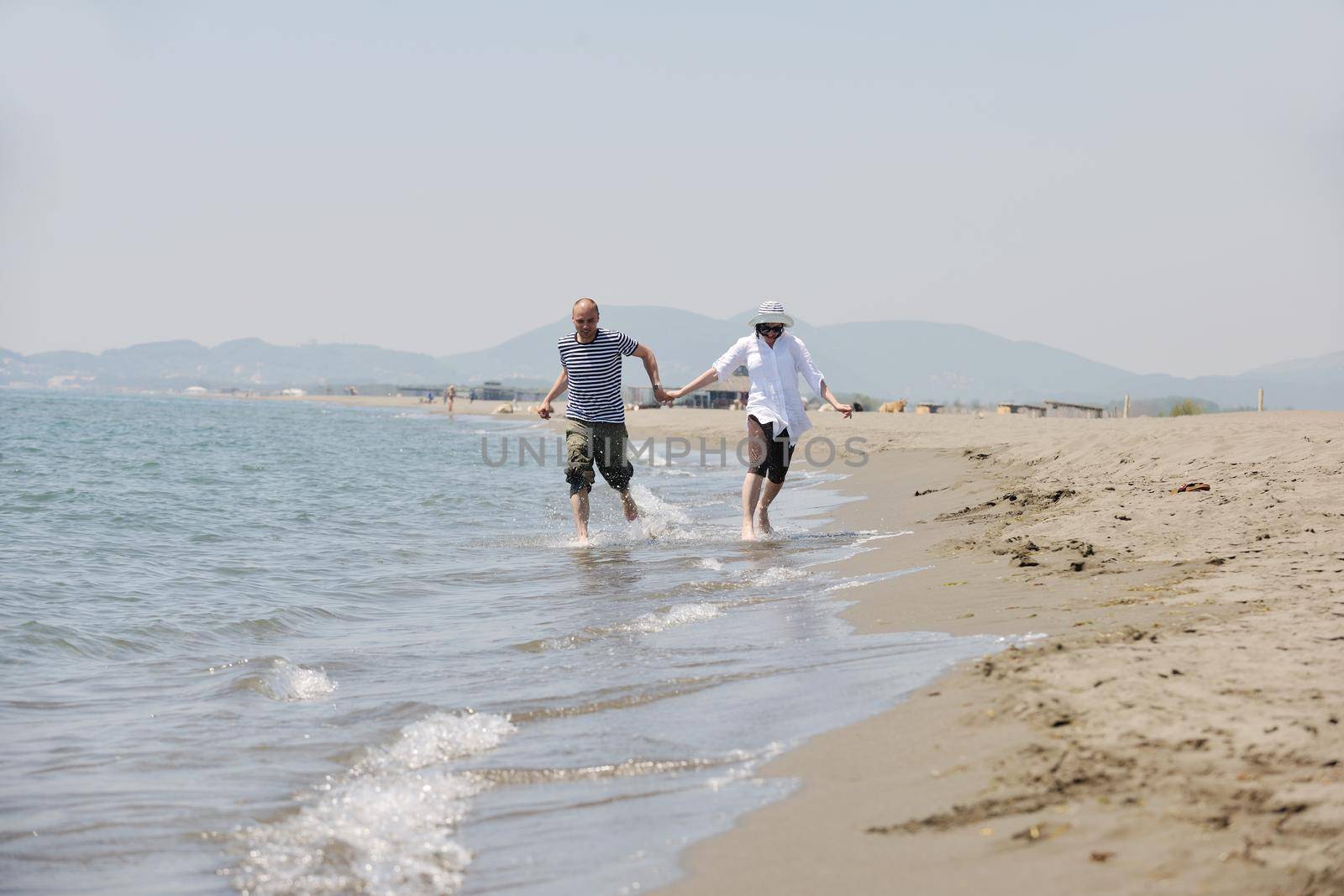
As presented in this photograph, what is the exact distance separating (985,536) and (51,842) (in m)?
5.79

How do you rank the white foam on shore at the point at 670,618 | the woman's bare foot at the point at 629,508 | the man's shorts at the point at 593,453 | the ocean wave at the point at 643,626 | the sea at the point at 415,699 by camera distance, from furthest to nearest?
the woman's bare foot at the point at 629,508
the man's shorts at the point at 593,453
the white foam on shore at the point at 670,618
the ocean wave at the point at 643,626
the sea at the point at 415,699

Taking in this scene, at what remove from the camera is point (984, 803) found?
248 cm

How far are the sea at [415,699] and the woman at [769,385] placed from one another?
536mm

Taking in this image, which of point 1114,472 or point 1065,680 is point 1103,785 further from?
point 1114,472

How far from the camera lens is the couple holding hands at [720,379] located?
340 inches

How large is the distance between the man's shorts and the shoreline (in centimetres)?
342

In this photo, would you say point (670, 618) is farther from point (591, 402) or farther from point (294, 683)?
point (591, 402)

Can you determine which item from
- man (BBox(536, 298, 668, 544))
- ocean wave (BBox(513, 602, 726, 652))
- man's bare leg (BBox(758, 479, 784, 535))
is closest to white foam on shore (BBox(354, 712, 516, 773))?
ocean wave (BBox(513, 602, 726, 652))

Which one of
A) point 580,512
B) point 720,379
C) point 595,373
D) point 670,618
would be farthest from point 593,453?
point 670,618

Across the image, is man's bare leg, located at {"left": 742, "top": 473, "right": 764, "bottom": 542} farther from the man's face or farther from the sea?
the man's face

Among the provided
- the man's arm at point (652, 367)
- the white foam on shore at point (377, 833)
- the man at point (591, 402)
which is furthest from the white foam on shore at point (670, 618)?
the man's arm at point (652, 367)

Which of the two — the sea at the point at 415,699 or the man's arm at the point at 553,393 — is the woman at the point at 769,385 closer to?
the sea at the point at 415,699

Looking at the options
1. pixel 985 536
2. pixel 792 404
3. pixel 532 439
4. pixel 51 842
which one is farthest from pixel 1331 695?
pixel 532 439

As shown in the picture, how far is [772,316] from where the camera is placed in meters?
8.60
